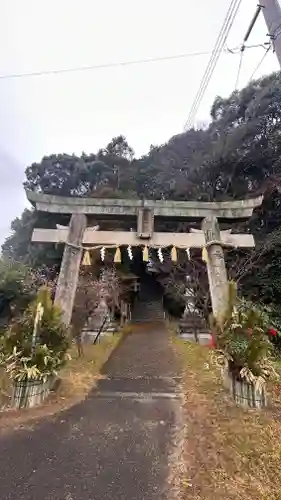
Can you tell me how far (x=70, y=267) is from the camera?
797cm

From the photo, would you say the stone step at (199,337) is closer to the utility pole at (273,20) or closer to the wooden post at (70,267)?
the wooden post at (70,267)

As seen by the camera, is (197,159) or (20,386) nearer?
(20,386)

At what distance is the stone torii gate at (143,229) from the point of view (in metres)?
8.16

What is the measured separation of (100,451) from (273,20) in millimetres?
14783

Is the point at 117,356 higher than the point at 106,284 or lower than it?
lower

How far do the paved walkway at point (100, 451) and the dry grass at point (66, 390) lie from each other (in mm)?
243

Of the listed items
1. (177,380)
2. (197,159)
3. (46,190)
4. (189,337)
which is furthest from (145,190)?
(177,380)

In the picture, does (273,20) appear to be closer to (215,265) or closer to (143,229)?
(143,229)

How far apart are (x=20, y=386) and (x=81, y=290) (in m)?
6.63

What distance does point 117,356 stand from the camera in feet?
31.5

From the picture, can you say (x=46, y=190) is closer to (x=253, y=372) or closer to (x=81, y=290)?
(x=81, y=290)

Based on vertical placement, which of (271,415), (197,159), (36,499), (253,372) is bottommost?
(36,499)

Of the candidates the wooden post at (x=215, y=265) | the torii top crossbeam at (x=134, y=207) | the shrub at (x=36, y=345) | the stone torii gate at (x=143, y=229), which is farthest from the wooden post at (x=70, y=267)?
the wooden post at (x=215, y=265)

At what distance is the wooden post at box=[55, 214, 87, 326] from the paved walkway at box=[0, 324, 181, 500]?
2.35 m
